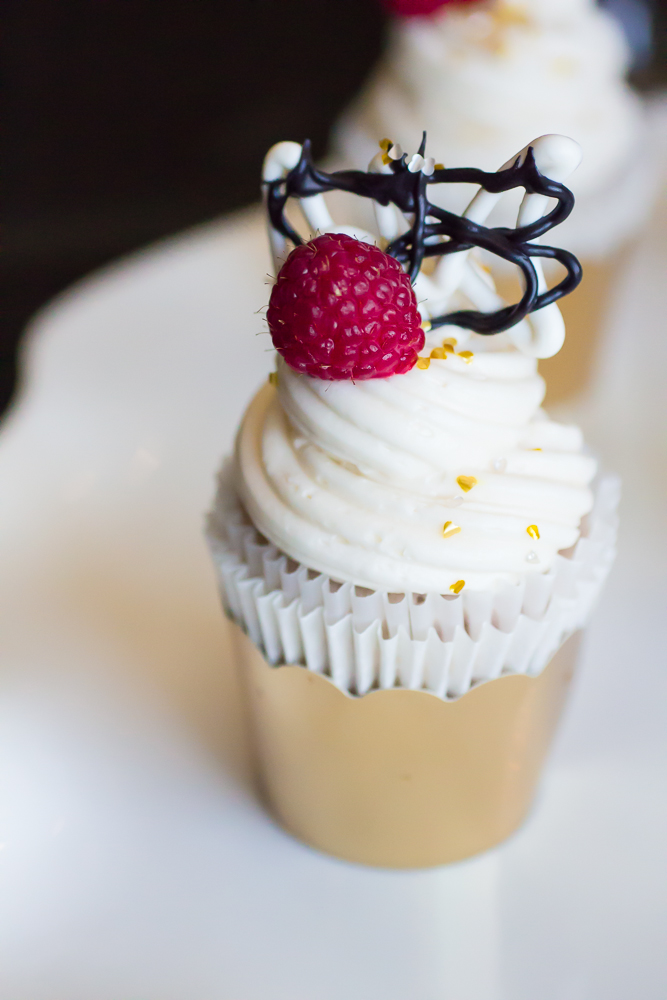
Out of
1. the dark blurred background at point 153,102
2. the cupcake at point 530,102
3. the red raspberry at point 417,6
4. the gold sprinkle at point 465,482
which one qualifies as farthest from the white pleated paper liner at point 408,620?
the dark blurred background at point 153,102

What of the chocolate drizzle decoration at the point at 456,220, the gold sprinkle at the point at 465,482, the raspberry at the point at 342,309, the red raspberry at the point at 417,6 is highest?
the red raspberry at the point at 417,6

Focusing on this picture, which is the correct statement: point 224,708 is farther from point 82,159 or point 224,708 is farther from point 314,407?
point 82,159

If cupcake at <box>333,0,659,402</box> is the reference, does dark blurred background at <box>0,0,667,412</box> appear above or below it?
below

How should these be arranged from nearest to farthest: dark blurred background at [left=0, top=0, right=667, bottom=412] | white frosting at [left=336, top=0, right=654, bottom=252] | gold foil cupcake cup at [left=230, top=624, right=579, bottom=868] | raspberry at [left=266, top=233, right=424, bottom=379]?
raspberry at [left=266, top=233, right=424, bottom=379] < gold foil cupcake cup at [left=230, top=624, right=579, bottom=868] < white frosting at [left=336, top=0, right=654, bottom=252] < dark blurred background at [left=0, top=0, right=667, bottom=412]

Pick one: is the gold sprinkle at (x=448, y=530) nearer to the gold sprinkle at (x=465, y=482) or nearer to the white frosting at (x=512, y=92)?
the gold sprinkle at (x=465, y=482)

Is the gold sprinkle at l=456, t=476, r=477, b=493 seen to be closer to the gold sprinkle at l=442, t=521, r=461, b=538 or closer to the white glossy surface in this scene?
the gold sprinkle at l=442, t=521, r=461, b=538

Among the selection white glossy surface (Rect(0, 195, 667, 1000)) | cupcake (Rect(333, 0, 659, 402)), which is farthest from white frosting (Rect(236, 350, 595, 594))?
cupcake (Rect(333, 0, 659, 402))
